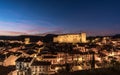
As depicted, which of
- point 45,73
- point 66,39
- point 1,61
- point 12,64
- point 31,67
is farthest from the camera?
point 66,39

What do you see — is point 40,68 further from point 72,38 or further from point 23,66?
point 72,38

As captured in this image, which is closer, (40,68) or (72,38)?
(40,68)

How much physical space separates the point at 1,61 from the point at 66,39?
5840 cm

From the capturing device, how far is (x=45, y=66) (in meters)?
38.1

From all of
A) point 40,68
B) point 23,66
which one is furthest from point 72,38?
point 40,68

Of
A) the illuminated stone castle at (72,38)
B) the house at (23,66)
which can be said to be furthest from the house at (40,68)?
the illuminated stone castle at (72,38)

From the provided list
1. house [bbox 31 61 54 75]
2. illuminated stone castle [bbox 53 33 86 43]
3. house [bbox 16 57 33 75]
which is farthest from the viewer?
illuminated stone castle [bbox 53 33 86 43]

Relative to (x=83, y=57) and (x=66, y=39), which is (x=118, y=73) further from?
(x=66, y=39)

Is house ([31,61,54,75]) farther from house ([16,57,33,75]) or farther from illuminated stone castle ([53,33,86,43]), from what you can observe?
illuminated stone castle ([53,33,86,43])

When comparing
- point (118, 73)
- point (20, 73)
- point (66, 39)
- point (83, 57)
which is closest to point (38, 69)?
point (20, 73)

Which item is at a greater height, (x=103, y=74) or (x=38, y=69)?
(x=103, y=74)

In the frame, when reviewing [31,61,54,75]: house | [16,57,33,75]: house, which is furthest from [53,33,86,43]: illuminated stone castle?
[31,61,54,75]: house

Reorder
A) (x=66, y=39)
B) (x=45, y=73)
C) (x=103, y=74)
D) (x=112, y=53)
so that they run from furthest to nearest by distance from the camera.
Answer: (x=66, y=39), (x=112, y=53), (x=45, y=73), (x=103, y=74)

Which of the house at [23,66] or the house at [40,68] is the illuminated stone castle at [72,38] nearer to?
the house at [23,66]
